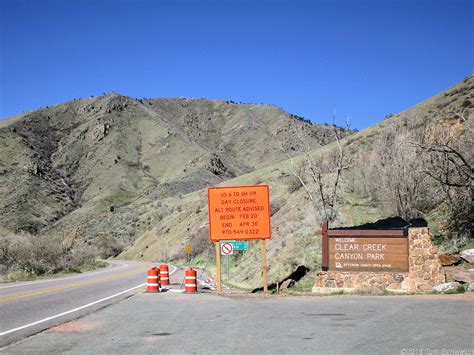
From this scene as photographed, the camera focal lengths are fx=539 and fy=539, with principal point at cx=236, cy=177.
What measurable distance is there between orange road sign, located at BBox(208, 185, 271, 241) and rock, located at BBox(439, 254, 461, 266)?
6.08 meters

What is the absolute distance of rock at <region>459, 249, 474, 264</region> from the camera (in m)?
18.3

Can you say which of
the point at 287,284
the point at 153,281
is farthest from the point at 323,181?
the point at 153,281

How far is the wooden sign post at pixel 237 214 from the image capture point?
62.8 ft

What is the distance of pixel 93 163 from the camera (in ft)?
355

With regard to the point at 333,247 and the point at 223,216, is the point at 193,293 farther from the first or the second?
the point at 333,247

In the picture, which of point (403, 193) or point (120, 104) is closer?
point (403, 193)

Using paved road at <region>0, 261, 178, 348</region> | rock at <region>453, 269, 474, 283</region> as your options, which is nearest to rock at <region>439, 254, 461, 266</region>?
rock at <region>453, 269, 474, 283</region>

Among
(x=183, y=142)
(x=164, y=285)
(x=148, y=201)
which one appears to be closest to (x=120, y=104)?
(x=183, y=142)

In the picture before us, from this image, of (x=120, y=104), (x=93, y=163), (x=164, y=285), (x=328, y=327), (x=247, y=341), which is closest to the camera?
(x=247, y=341)

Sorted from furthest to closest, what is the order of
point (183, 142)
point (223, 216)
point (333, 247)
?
point (183, 142) < point (223, 216) < point (333, 247)

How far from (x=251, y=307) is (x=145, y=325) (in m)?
3.89

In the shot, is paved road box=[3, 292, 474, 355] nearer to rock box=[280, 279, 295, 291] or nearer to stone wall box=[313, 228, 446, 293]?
stone wall box=[313, 228, 446, 293]

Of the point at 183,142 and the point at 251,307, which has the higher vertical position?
the point at 183,142

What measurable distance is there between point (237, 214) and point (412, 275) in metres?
6.23
